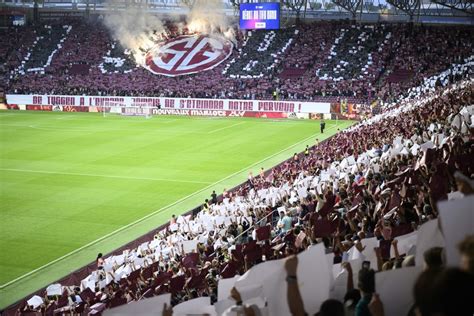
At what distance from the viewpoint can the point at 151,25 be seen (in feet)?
237

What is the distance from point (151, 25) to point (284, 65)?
18.4 m

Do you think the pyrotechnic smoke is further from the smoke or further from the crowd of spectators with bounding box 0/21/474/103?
the crowd of spectators with bounding box 0/21/474/103

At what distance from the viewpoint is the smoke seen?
68.8 metres

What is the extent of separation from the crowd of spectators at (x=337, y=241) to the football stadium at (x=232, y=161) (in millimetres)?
31

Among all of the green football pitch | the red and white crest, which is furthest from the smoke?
the green football pitch

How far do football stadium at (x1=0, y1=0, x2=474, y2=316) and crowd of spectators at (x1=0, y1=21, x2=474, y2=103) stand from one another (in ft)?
0.71

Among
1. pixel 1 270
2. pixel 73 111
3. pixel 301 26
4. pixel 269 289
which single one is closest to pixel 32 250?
pixel 1 270

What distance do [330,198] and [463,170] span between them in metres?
Answer: 3.44

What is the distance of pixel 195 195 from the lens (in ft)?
92.6

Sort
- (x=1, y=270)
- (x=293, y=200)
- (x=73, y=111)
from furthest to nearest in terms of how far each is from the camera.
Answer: (x=73, y=111), (x=1, y=270), (x=293, y=200)

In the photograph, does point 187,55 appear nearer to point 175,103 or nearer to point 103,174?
point 175,103

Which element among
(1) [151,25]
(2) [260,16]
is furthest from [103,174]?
(1) [151,25]

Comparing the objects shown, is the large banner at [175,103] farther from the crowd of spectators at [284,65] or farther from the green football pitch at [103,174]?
the green football pitch at [103,174]

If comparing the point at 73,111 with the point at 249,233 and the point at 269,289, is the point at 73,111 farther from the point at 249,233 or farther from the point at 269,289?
the point at 269,289
